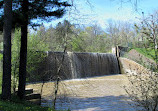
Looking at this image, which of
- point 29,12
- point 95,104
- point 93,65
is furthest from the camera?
point 93,65

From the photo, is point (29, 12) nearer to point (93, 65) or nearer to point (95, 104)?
point (95, 104)

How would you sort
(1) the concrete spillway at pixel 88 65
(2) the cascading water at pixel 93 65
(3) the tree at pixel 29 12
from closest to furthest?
(3) the tree at pixel 29 12 < (1) the concrete spillway at pixel 88 65 < (2) the cascading water at pixel 93 65

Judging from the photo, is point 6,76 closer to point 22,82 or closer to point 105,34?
point 22,82

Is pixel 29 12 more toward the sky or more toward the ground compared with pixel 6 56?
more toward the sky

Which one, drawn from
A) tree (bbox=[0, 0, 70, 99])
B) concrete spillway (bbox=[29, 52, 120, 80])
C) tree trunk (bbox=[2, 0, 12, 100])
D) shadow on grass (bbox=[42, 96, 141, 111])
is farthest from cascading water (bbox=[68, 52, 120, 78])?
tree trunk (bbox=[2, 0, 12, 100])

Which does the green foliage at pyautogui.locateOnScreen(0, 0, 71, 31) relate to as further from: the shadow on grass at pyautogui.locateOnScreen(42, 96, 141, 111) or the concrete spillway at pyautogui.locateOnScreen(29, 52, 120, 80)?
the concrete spillway at pyautogui.locateOnScreen(29, 52, 120, 80)

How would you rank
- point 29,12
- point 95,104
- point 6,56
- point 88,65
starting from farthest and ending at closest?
point 88,65 → point 95,104 → point 29,12 → point 6,56

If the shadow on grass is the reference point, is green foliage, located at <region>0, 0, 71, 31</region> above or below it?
above

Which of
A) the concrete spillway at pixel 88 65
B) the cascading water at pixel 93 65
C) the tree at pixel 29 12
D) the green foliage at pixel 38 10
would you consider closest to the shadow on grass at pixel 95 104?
the tree at pixel 29 12

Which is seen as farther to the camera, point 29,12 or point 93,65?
point 93,65

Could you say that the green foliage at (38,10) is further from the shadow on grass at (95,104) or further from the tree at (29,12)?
the shadow on grass at (95,104)

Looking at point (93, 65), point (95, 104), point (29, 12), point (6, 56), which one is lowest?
point (95, 104)

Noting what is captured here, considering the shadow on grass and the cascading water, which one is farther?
the cascading water

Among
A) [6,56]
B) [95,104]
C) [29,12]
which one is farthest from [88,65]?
[6,56]
